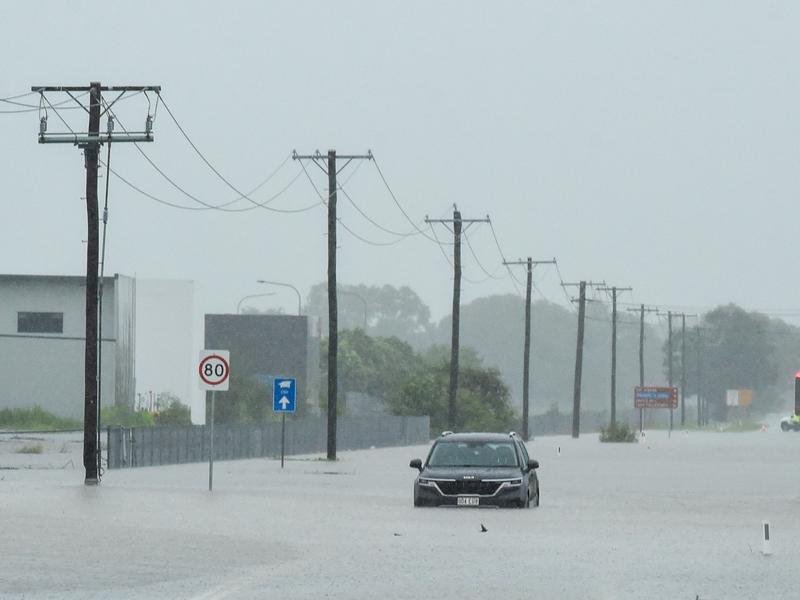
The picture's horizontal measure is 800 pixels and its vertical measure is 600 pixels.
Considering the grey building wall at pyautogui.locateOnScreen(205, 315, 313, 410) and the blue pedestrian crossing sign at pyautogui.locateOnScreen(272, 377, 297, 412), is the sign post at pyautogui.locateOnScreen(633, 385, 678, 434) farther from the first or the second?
the blue pedestrian crossing sign at pyautogui.locateOnScreen(272, 377, 297, 412)

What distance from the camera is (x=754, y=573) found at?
797 inches

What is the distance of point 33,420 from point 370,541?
6948cm

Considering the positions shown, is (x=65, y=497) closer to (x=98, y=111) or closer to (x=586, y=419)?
(x=98, y=111)

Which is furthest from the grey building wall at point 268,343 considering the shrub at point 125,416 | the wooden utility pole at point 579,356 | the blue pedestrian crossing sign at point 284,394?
the blue pedestrian crossing sign at point 284,394

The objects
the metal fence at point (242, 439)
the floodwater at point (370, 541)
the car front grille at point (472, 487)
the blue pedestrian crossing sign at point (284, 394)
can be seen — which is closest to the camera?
the floodwater at point (370, 541)

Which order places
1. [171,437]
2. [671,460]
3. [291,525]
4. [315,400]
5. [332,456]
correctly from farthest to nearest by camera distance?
[315,400] < [671,460] < [332,456] < [171,437] < [291,525]

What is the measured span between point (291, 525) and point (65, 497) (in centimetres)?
832

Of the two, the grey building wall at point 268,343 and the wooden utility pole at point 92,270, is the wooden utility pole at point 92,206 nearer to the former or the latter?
the wooden utility pole at point 92,270

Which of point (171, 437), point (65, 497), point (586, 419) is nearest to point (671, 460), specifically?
point (171, 437)

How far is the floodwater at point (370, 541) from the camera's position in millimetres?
18047

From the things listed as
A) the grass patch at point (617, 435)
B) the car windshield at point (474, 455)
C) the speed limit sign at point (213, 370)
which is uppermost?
the speed limit sign at point (213, 370)

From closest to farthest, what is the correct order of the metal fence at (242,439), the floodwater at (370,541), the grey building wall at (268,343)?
the floodwater at (370,541), the metal fence at (242,439), the grey building wall at (268,343)

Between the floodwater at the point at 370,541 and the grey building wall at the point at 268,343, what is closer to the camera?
the floodwater at the point at 370,541

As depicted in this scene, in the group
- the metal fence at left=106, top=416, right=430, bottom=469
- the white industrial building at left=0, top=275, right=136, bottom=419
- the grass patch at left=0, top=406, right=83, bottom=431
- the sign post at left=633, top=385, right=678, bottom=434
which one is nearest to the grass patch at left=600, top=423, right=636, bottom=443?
the metal fence at left=106, top=416, right=430, bottom=469
